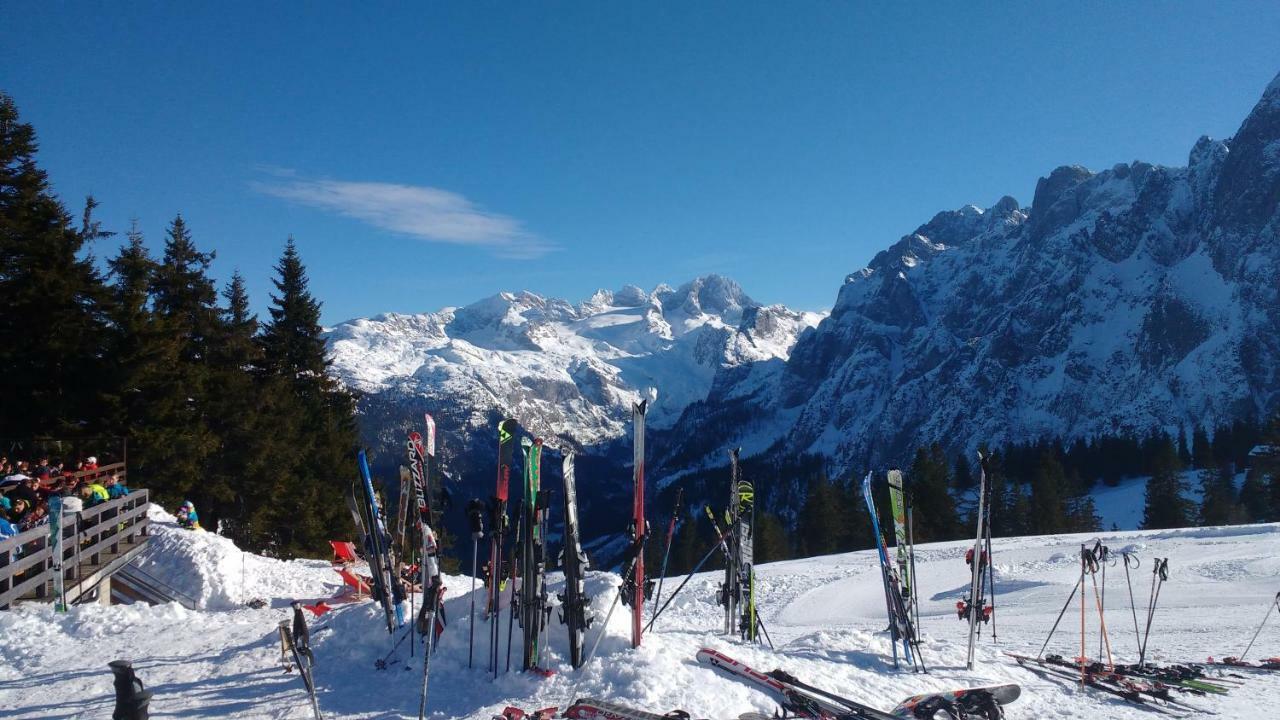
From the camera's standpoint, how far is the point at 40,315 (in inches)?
846

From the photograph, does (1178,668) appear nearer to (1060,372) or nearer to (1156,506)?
(1156,506)

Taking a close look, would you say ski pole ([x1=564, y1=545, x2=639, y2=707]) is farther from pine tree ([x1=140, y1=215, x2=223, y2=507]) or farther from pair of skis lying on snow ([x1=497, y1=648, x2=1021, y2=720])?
pine tree ([x1=140, y1=215, x2=223, y2=507])

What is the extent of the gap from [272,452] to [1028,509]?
50475 mm

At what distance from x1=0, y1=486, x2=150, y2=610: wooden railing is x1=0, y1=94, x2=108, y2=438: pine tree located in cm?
757

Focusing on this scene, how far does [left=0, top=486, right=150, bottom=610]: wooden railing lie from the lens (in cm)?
1149

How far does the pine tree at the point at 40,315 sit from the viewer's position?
20969 millimetres

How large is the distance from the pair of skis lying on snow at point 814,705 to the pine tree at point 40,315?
A: 21528mm

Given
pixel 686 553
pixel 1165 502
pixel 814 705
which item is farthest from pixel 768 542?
pixel 814 705

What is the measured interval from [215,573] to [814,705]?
14.8 metres

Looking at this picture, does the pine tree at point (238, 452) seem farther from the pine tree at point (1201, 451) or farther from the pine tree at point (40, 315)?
the pine tree at point (1201, 451)

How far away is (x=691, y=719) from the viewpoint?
8070 millimetres

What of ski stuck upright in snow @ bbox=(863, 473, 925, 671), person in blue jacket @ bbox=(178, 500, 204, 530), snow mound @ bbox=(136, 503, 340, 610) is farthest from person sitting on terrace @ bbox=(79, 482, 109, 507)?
ski stuck upright in snow @ bbox=(863, 473, 925, 671)

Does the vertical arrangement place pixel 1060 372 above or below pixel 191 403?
above

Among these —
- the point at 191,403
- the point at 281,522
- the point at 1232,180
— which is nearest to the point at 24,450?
the point at 191,403
